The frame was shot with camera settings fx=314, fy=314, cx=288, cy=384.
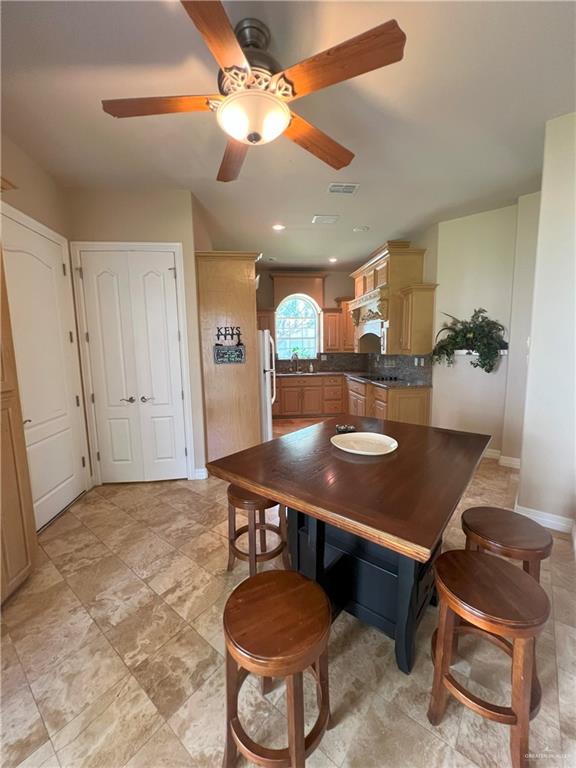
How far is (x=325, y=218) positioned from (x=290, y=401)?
345cm

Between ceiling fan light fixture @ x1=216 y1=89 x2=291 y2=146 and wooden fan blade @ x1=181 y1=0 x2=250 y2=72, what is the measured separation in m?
0.10

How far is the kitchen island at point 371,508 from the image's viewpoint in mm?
1098

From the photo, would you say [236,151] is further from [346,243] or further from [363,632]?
[346,243]

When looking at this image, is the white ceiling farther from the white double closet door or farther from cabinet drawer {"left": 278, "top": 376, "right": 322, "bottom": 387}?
cabinet drawer {"left": 278, "top": 376, "right": 322, "bottom": 387}

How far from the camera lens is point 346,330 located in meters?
6.69

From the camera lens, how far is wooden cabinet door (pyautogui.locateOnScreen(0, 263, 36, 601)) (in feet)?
5.83

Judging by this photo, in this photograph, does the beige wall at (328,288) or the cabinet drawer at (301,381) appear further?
the beige wall at (328,288)

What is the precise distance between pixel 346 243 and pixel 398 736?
16.8ft

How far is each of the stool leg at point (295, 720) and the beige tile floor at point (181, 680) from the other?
271mm

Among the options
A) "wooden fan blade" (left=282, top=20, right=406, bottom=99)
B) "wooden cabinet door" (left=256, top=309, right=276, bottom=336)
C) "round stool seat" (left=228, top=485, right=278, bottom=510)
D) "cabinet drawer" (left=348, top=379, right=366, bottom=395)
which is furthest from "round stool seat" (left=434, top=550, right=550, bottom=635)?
"wooden cabinet door" (left=256, top=309, right=276, bottom=336)

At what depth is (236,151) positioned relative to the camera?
70.6 inches

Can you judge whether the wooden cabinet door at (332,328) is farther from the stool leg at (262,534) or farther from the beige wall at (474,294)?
the stool leg at (262,534)

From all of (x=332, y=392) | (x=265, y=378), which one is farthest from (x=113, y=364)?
(x=332, y=392)

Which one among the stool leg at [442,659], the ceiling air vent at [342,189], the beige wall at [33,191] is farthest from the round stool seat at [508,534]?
the beige wall at [33,191]
